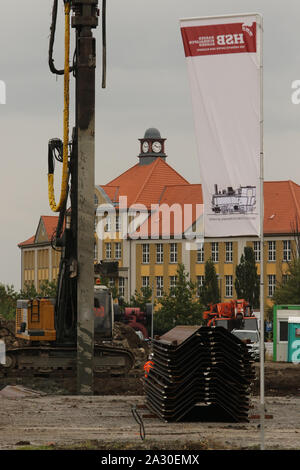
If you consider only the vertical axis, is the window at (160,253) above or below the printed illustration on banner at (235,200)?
above

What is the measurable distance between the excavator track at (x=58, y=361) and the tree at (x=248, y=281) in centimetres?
7715

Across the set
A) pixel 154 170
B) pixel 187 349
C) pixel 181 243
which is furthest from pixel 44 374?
pixel 154 170

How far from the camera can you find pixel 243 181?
1666cm

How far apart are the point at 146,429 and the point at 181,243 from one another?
4558 inches

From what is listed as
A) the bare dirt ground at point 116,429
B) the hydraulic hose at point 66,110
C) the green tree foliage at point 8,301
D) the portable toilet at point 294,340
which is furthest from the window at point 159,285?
the bare dirt ground at point 116,429

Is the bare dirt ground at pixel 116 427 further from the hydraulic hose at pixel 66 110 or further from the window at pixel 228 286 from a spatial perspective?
the window at pixel 228 286

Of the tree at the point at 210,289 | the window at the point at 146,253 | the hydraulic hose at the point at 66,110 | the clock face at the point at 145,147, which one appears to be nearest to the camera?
the hydraulic hose at the point at 66,110

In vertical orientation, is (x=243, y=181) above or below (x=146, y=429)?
above

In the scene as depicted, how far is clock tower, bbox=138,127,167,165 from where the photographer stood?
152750 mm

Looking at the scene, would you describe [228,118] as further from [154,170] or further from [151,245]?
[154,170]

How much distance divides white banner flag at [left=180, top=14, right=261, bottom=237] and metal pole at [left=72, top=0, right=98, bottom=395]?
8.35 metres

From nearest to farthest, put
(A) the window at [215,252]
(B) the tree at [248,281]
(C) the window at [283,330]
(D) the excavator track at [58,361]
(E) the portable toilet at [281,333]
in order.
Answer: (D) the excavator track at [58,361] < (C) the window at [283,330] < (E) the portable toilet at [281,333] < (B) the tree at [248,281] < (A) the window at [215,252]

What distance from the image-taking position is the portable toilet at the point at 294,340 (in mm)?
45969

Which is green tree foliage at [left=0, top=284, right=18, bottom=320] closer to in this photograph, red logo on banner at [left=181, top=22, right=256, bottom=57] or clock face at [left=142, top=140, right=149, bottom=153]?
clock face at [left=142, top=140, right=149, bottom=153]
